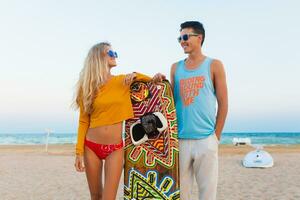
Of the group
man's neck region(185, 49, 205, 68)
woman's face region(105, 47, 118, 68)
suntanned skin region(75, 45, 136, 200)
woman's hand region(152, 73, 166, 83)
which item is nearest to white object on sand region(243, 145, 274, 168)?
woman's hand region(152, 73, 166, 83)

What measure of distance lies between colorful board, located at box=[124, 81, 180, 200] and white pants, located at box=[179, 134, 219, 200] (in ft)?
0.92

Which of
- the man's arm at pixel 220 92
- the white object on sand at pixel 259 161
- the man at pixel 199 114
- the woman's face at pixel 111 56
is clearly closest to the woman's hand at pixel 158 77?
the man at pixel 199 114

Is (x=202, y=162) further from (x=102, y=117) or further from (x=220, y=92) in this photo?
(x=102, y=117)

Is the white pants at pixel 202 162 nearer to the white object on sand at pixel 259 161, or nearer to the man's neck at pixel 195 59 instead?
the man's neck at pixel 195 59

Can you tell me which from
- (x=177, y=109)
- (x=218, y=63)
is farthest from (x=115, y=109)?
(x=218, y=63)

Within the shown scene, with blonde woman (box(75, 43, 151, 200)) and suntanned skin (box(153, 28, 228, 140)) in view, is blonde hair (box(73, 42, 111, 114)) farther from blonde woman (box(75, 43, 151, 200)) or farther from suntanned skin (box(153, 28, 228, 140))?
suntanned skin (box(153, 28, 228, 140))

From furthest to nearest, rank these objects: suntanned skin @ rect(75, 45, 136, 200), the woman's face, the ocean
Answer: the ocean, the woman's face, suntanned skin @ rect(75, 45, 136, 200)

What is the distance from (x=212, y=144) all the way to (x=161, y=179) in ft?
2.49

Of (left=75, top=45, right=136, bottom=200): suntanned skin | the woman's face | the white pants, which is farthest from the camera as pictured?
the woman's face

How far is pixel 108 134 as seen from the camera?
10.7ft

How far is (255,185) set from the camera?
8.26m

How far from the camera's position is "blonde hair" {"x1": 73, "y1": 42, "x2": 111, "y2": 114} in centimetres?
327

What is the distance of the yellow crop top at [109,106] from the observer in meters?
3.27

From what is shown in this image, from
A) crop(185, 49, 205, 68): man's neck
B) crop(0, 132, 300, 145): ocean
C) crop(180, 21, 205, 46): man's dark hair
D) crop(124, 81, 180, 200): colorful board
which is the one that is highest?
crop(180, 21, 205, 46): man's dark hair
